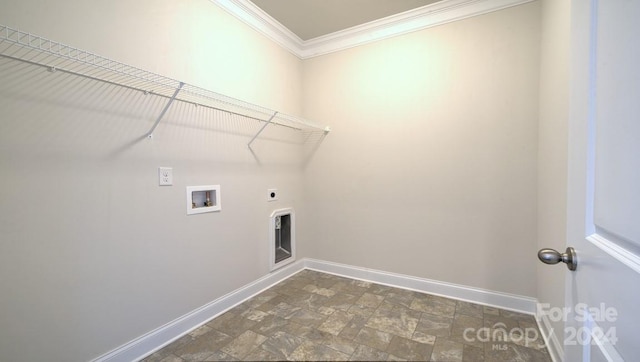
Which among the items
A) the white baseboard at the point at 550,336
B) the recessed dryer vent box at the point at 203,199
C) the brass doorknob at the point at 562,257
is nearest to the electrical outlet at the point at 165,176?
the recessed dryer vent box at the point at 203,199

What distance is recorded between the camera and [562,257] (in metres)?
0.70

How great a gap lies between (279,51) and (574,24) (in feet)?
8.07

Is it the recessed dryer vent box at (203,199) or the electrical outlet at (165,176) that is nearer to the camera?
the electrical outlet at (165,176)

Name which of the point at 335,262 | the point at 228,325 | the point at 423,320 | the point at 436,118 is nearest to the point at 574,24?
the point at 436,118

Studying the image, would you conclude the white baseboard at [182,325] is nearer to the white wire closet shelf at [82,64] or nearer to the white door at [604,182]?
the white wire closet shelf at [82,64]

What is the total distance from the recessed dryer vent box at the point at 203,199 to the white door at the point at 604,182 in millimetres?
1979

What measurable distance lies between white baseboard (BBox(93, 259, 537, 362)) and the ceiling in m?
2.45

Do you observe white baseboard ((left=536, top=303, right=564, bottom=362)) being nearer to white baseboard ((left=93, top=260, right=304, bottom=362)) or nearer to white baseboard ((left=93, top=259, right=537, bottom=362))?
white baseboard ((left=93, top=259, right=537, bottom=362))

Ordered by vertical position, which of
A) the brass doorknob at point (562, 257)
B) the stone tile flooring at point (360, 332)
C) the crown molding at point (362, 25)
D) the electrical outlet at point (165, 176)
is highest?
the crown molding at point (362, 25)

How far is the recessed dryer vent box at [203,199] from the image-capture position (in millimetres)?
1867

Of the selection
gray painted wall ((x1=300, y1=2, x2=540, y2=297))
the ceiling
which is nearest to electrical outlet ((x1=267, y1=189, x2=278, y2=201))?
gray painted wall ((x1=300, y1=2, x2=540, y2=297))

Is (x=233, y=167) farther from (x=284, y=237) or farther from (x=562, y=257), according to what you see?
(x=562, y=257)

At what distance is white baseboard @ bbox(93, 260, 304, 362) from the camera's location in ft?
5.00

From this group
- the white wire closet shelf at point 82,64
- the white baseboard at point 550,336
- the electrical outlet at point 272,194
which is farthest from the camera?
the electrical outlet at point 272,194
